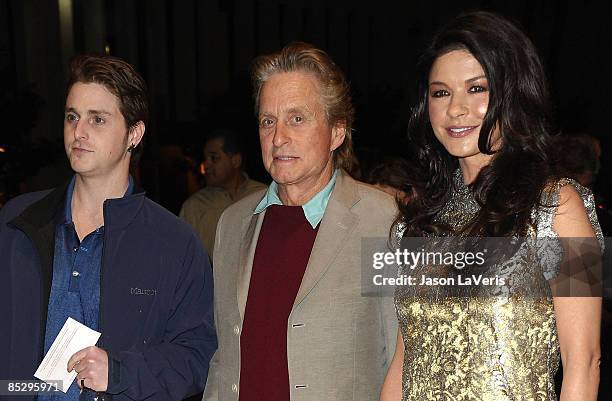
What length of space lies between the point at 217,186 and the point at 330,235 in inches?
147

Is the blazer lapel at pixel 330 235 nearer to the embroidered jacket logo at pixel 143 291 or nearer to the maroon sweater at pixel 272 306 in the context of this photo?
the maroon sweater at pixel 272 306

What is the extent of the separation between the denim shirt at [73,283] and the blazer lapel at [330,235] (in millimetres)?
694

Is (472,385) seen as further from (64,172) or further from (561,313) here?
(64,172)

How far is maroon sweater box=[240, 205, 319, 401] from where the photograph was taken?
2.33 meters

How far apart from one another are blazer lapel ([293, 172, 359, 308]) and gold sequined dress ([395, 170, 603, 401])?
379 mm

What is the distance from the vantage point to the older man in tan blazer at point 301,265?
231 centimetres

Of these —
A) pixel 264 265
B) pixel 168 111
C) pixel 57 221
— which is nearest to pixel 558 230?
pixel 264 265

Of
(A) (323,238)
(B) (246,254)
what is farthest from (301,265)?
(B) (246,254)

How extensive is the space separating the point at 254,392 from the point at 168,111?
914cm

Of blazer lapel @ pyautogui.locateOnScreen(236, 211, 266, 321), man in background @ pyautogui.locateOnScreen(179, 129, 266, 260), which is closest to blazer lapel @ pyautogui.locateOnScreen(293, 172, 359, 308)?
blazer lapel @ pyautogui.locateOnScreen(236, 211, 266, 321)

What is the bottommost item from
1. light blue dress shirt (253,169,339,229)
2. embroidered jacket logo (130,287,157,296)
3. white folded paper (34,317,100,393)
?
white folded paper (34,317,100,393)

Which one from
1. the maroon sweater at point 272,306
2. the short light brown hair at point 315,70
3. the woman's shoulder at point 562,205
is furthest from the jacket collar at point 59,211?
the woman's shoulder at point 562,205

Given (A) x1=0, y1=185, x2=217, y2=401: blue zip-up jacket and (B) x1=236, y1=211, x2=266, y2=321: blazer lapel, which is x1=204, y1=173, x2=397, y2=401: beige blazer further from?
(A) x1=0, y1=185, x2=217, y2=401: blue zip-up jacket

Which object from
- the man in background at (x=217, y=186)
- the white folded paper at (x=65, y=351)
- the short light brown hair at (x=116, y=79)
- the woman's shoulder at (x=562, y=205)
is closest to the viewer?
the woman's shoulder at (x=562, y=205)
